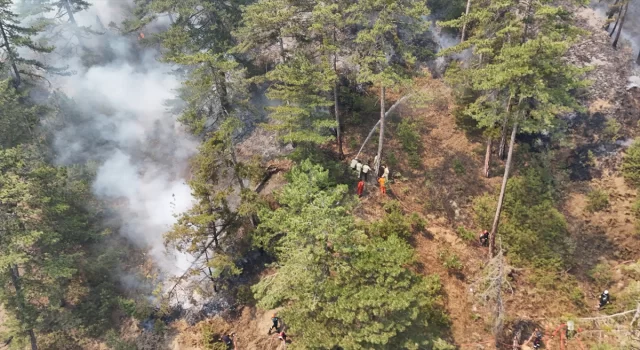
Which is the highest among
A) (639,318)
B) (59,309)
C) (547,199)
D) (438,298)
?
(59,309)

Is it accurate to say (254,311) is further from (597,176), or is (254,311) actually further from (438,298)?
(597,176)

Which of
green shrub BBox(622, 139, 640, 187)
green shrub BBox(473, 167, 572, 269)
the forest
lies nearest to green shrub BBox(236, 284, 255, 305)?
the forest

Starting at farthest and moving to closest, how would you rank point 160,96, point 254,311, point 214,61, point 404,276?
point 160,96
point 254,311
point 214,61
point 404,276

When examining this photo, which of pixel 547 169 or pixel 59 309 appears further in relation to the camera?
pixel 547 169

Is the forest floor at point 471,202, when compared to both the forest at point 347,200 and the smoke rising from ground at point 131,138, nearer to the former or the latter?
the forest at point 347,200

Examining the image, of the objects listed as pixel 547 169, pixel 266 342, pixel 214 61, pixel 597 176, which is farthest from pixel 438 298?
pixel 214 61

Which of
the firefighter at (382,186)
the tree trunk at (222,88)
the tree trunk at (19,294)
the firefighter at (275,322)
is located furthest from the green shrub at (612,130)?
the tree trunk at (19,294)

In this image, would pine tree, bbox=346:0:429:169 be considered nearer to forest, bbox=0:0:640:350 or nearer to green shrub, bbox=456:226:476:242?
forest, bbox=0:0:640:350
